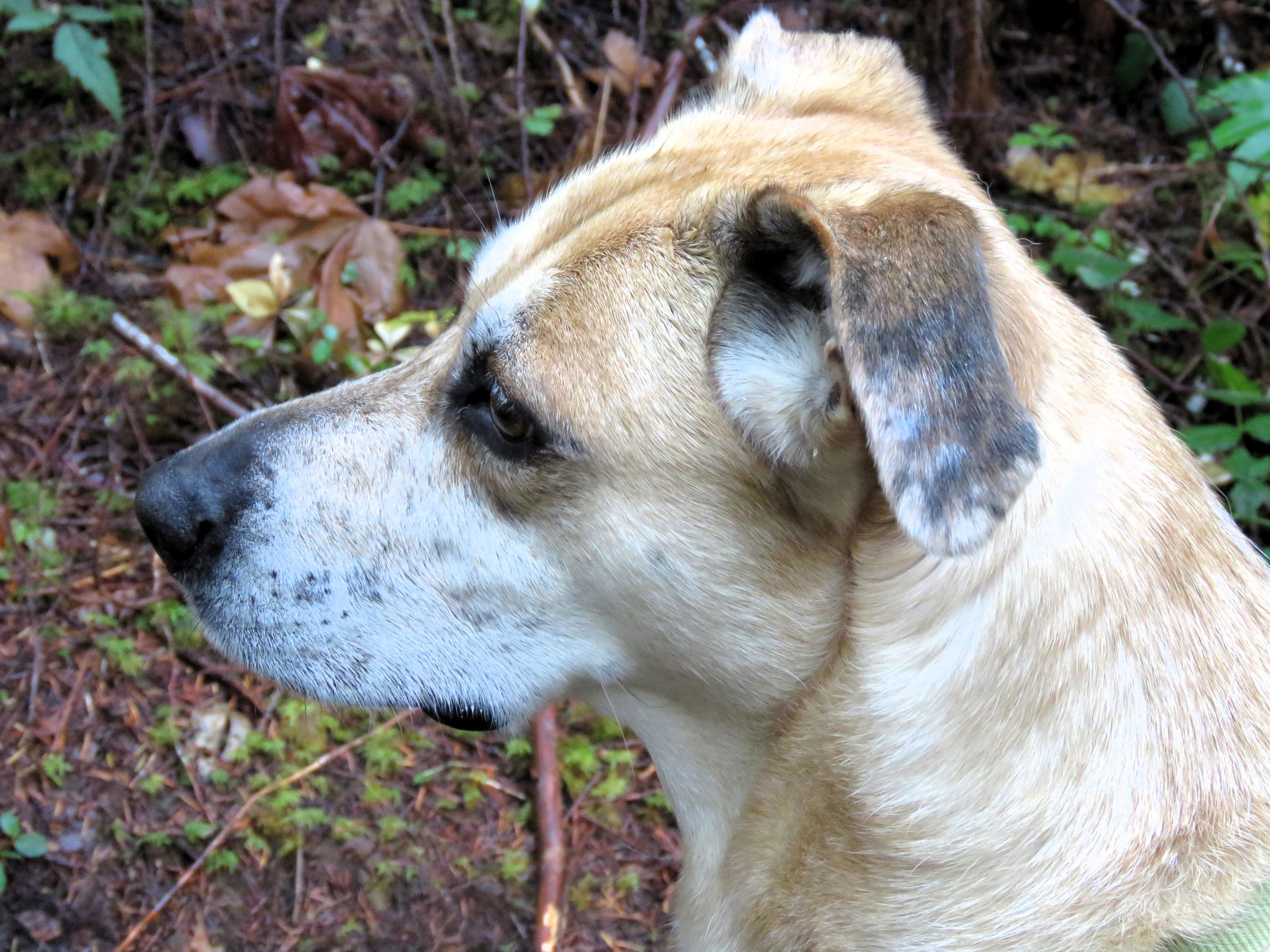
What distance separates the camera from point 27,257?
445 cm

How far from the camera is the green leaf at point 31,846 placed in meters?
2.99

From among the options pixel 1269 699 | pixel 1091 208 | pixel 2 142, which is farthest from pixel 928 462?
pixel 2 142

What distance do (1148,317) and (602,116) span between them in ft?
9.03

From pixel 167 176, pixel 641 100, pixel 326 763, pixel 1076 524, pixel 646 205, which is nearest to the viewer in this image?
pixel 1076 524

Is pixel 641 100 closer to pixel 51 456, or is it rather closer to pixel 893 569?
pixel 51 456

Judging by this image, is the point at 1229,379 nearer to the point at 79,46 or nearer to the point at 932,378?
the point at 932,378

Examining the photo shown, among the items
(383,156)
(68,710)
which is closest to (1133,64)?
(383,156)

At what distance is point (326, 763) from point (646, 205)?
91.8 inches

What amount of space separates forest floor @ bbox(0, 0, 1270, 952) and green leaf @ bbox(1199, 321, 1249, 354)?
0.02 m

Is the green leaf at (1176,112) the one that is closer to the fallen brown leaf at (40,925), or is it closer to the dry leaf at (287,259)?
the dry leaf at (287,259)

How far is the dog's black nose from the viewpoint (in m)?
2.13

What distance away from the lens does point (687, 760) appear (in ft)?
7.45

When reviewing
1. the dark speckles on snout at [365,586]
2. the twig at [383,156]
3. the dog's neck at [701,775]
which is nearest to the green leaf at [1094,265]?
the dog's neck at [701,775]

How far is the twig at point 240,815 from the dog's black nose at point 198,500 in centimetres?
99
